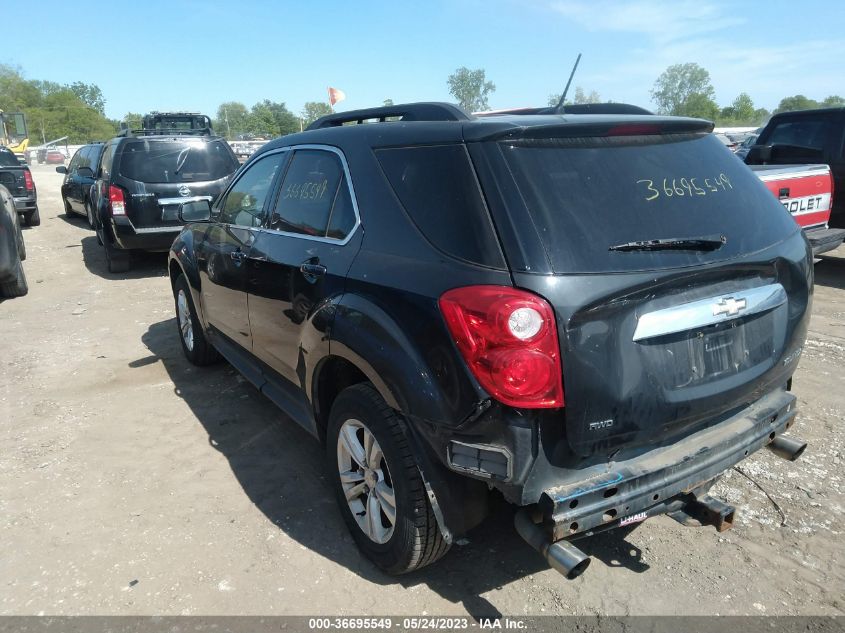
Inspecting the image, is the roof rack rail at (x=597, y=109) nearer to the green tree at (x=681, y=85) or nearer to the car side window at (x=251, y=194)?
the car side window at (x=251, y=194)

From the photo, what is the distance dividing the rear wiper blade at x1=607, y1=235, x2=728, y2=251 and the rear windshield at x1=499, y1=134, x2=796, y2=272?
0.6 inches

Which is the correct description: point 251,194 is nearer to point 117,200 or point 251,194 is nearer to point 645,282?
point 645,282

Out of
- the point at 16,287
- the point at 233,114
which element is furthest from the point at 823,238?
the point at 233,114

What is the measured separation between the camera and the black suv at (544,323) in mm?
2055

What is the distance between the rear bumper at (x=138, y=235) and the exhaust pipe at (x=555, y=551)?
7.92m

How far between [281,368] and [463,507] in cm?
155

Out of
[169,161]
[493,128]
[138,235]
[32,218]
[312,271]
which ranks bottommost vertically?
[32,218]

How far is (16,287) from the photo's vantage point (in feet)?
25.6

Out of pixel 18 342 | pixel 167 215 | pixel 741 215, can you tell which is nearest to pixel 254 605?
pixel 741 215

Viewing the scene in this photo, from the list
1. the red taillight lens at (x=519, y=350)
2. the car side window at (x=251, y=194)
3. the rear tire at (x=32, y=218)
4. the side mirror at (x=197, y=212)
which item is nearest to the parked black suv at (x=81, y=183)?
the rear tire at (x=32, y=218)

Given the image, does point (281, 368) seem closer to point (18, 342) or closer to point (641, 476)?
point (641, 476)

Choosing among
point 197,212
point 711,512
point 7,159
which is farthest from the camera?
point 7,159

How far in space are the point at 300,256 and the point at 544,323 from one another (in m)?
1.47

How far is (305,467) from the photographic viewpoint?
368cm
